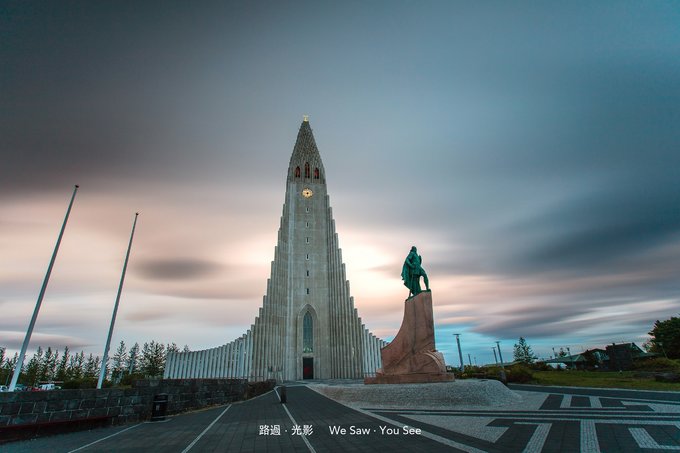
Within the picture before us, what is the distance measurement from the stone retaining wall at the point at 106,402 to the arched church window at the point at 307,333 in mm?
25067

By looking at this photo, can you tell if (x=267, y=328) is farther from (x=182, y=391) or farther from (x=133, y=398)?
(x=133, y=398)

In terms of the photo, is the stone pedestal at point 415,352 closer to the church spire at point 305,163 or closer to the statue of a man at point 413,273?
the statue of a man at point 413,273

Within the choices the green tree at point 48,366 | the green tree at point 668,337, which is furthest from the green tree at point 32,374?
the green tree at point 668,337

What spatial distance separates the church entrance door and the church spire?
24.4 m

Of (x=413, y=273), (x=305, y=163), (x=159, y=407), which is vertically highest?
(x=305, y=163)

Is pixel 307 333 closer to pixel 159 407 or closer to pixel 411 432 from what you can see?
pixel 159 407

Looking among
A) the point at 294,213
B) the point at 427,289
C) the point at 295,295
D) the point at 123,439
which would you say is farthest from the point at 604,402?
the point at 294,213

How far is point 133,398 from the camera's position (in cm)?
947

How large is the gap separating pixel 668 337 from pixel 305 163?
49748 mm

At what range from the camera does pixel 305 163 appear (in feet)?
156

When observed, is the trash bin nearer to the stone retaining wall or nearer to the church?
the stone retaining wall

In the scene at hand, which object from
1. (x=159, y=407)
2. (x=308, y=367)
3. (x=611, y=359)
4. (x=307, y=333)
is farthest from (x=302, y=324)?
(x=611, y=359)

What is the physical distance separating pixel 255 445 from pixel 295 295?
3397cm

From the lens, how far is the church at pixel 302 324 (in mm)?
35156
